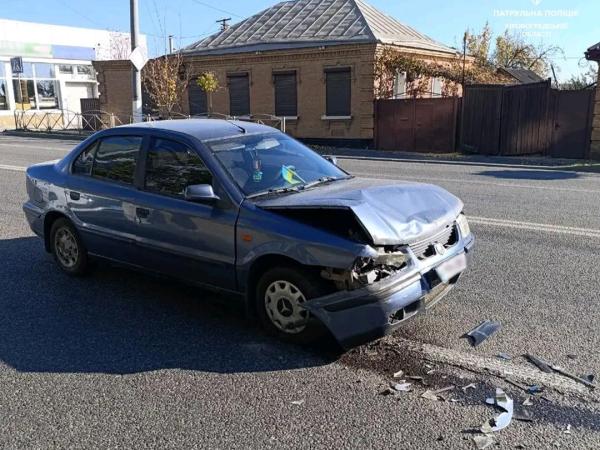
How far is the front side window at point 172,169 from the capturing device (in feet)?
14.7

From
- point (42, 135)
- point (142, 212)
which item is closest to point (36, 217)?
point (142, 212)

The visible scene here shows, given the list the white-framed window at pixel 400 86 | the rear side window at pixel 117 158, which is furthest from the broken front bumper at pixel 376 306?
the white-framed window at pixel 400 86

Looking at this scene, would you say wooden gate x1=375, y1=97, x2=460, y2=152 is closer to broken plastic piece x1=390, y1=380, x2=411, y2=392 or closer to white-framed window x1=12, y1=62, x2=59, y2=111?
broken plastic piece x1=390, y1=380, x2=411, y2=392

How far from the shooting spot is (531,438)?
291cm

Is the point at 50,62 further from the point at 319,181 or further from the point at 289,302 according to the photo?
the point at 289,302

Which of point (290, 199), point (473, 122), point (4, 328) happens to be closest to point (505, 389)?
point (290, 199)

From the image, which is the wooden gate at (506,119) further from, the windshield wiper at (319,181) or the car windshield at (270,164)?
Answer: the windshield wiper at (319,181)

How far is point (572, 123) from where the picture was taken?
704 inches

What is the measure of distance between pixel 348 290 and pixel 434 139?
17801 mm

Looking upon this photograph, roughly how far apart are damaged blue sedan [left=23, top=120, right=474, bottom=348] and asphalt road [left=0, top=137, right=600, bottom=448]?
31 centimetres

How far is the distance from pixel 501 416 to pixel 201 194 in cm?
246

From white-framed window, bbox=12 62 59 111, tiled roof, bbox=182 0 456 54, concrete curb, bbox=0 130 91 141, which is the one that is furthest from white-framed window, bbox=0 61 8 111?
tiled roof, bbox=182 0 456 54

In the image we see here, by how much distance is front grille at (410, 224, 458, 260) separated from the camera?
3871 millimetres

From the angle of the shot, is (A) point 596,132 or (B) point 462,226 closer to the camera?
(B) point 462,226
